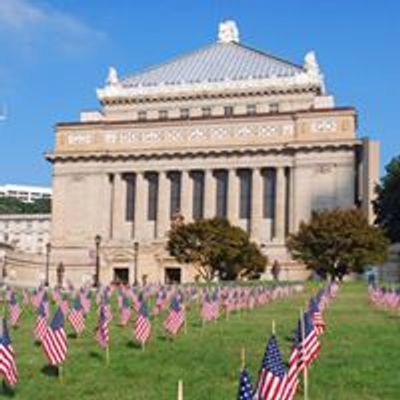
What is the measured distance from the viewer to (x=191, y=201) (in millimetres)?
91062

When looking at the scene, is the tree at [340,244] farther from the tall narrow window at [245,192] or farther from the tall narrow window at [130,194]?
the tall narrow window at [130,194]

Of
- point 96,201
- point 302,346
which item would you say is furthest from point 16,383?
point 96,201

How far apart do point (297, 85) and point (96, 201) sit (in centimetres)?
2393

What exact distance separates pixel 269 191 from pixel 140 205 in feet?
44.0

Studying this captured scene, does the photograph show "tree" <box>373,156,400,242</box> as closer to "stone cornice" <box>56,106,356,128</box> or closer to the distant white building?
"stone cornice" <box>56,106,356,128</box>

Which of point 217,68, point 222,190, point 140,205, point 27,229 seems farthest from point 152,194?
point 27,229

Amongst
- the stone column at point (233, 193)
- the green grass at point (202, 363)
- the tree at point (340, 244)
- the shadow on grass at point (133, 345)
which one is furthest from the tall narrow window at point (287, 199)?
the shadow on grass at point (133, 345)

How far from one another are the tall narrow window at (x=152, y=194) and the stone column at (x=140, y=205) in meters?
0.52

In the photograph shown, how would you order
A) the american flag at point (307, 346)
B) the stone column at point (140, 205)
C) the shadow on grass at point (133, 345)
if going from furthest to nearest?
the stone column at point (140, 205) < the shadow on grass at point (133, 345) < the american flag at point (307, 346)

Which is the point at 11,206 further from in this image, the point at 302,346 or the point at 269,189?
the point at 302,346

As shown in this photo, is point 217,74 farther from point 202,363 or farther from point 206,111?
point 202,363

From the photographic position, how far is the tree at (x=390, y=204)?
3243 inches

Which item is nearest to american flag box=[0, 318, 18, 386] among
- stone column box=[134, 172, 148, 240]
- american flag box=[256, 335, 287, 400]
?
american flag box=[256, 335, 287, 400]

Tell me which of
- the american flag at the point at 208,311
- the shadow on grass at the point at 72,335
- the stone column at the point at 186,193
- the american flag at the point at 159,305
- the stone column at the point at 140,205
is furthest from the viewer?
the stone column at the point at 140,205
